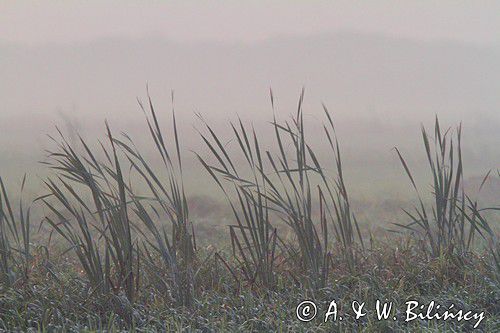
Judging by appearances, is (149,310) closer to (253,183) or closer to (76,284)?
(76,284)

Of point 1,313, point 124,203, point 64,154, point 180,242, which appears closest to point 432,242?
point 180,242

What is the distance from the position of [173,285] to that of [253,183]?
60 cm

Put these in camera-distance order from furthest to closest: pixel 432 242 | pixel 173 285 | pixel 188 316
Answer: pixel 432 242, pixel 173 285, pixel 188 316

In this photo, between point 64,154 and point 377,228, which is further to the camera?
point 377,228

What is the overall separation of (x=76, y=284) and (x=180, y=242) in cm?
53


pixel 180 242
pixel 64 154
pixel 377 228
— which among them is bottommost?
pixel 377 228

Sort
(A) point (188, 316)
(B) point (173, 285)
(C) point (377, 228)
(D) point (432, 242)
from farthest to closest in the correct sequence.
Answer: (C) point (377, 228) → (D) point (432, 242) → (B) point (173, 285) → (A) point (188, 316)

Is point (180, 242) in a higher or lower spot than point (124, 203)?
lower

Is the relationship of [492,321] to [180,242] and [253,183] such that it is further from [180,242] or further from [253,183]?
[180,242]

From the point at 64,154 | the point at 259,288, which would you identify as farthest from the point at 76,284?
the point at 259,288

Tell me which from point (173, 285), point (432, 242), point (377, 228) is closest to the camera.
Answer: point (173, 285)

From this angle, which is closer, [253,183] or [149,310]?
[149,310]

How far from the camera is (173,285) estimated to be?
11.0 feet

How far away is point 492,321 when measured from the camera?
3182 mm
